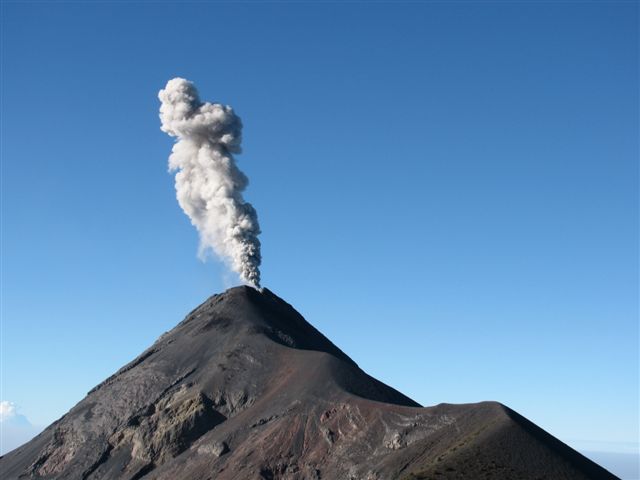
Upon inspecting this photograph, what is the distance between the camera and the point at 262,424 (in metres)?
128

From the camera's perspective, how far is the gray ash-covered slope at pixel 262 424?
10650 cm

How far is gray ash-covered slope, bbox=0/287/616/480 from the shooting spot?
106500 mm

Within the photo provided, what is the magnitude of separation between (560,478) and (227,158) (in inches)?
3796

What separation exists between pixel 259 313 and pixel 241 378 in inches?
848

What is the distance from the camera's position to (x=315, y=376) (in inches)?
5315

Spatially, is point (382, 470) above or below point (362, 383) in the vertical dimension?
below

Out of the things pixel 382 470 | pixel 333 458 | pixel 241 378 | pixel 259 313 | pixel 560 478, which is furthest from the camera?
pixel 259 313

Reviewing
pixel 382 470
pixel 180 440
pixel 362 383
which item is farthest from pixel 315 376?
pixel 382 470

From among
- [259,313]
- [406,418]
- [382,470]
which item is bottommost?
[382,470]

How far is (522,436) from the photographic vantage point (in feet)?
349

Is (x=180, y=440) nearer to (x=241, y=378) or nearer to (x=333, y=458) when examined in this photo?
(x=241, y=378)

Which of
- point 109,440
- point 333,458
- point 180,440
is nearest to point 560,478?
point 333,458

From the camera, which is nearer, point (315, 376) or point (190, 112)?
point (315, 376)

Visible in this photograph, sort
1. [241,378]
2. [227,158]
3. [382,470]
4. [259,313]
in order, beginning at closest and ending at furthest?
[382,470] → [241,378] → [259,313] → [227,158]
